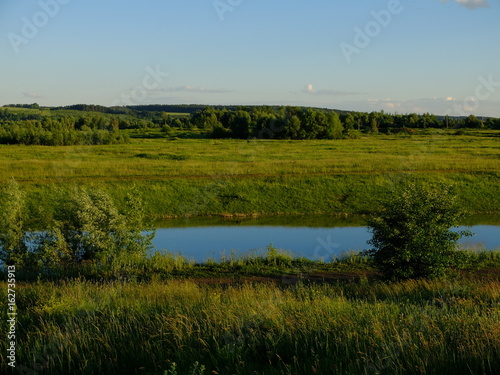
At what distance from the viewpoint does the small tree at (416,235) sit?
16578 mm

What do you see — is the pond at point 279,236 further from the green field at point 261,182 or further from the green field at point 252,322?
the green field at point 252,322

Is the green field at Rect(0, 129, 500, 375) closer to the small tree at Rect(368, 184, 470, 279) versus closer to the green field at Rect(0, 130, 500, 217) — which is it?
the small tree at Rect(368, 184, 470, 279)

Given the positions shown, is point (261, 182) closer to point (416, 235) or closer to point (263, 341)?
point (416, 235)

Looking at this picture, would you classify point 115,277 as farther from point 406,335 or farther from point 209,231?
point 209,231

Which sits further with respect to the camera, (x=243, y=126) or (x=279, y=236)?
(x=243, y=126)

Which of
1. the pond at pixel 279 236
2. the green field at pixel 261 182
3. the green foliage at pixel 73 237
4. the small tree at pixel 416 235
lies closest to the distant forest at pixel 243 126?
the green field at pixel 261 182

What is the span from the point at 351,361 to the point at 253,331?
5.27 ft

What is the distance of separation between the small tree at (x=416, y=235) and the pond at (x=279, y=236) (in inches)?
270

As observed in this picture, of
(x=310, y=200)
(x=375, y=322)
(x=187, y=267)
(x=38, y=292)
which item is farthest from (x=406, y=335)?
(x=310, y=200)

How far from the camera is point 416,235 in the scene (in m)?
16.5

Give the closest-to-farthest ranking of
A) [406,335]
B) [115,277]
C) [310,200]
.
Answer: [406,335] < [115,277] < [310,200]

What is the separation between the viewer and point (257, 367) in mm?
5852

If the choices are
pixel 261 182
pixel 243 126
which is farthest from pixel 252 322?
pixel 243 126

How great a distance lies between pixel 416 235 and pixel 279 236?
52.9 ft
